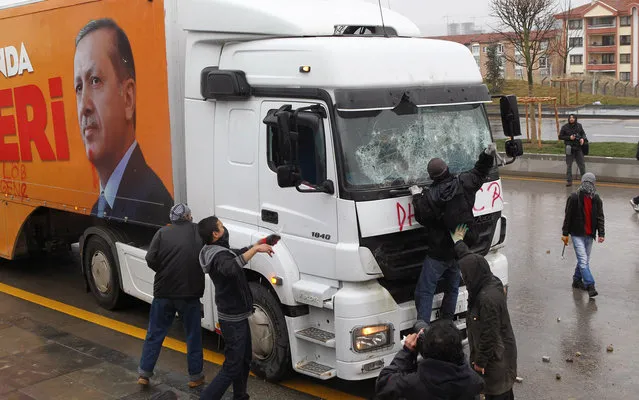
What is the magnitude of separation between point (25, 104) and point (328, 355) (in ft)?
19.2

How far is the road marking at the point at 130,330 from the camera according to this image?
700 cm

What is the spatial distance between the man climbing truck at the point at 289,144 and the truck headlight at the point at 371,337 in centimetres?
2

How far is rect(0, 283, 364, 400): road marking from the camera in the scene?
700cm

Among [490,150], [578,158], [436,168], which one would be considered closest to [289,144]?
[436,168]

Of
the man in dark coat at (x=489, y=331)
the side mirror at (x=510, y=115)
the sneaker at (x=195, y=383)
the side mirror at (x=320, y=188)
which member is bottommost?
the sneaker at (x=195, y=383)

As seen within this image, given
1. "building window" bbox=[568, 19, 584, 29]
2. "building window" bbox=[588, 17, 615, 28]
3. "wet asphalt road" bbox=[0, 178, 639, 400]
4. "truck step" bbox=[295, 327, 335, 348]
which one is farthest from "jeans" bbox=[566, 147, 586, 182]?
"building window" bbox=[588, 17, 615, 28]

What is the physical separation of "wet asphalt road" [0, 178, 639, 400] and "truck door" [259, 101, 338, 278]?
1.38m

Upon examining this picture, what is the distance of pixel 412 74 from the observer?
6.74 m

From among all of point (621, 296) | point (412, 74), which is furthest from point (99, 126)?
point (621, 296)

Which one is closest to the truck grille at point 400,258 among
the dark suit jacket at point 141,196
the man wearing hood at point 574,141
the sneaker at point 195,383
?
the sneaker at point 195,383

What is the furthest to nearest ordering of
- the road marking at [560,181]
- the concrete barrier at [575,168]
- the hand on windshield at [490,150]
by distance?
the concrete barrier at [575,168] → the road marking at [560,181] → the hand on windshield at [490,150]

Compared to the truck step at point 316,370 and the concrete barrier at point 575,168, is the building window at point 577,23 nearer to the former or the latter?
the concrete barrier at point 575,168

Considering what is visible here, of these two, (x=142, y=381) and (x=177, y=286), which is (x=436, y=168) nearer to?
(x=177, y=286)

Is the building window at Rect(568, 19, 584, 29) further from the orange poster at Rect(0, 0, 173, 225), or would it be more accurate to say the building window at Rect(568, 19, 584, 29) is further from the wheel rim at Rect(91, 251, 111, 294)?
the wheel rim at Rect(91, 251, 111, 294)
